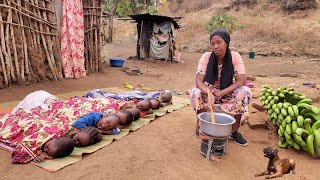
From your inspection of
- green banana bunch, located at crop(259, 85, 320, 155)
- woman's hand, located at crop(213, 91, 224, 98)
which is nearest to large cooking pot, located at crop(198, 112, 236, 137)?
woman's hand, located at crop(213, 91, 224, 98)

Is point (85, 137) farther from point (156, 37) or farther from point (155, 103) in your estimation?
point (156, 37)

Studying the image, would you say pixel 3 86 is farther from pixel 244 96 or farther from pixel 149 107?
pixel 244 96

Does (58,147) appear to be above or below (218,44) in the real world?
below

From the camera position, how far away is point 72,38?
23.0 feet

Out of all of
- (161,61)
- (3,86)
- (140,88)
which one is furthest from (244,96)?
(161,61)

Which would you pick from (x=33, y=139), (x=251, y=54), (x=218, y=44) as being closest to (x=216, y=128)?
(x=218, y=44)

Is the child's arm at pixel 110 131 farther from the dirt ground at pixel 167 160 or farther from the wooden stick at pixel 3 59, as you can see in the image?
the wooden stick at pixel 3 59

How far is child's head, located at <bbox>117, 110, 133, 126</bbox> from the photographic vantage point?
364cm

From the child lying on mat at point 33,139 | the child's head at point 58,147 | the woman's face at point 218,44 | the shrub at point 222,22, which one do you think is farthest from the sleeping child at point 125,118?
the shrub at point 222,22

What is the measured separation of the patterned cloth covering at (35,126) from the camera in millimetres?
2758

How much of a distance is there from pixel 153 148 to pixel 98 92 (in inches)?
95.2

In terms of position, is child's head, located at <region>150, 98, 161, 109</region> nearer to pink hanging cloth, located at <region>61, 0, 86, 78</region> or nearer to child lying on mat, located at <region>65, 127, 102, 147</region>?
child lying on mat, located at <region>65, 127, 102, 147</region>

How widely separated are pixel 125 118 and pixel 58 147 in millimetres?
1115

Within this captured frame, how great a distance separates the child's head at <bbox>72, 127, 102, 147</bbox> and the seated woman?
1.25 m
